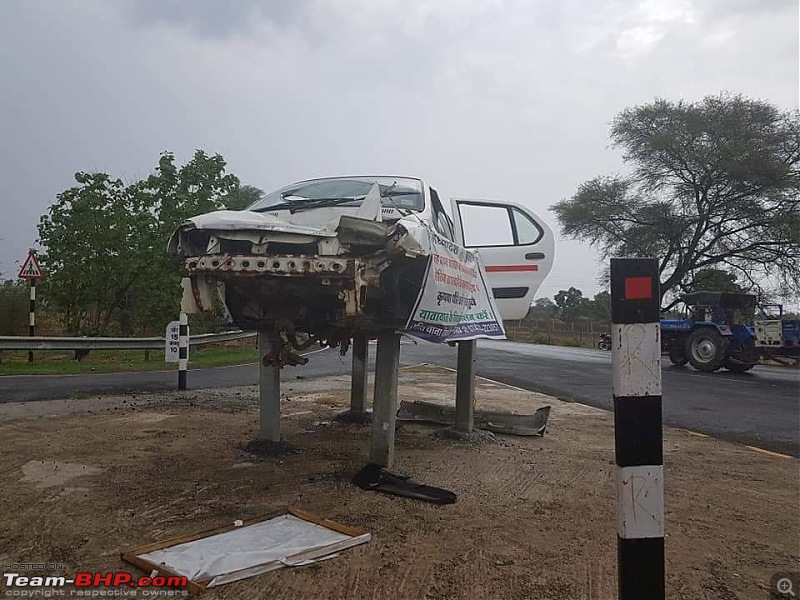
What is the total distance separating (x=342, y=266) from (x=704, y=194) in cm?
3177

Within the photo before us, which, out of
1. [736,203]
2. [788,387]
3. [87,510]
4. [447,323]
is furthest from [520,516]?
[736,203]

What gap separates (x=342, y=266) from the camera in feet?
12.8

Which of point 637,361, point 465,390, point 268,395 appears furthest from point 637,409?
point 465,390

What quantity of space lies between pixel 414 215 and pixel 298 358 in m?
1.35

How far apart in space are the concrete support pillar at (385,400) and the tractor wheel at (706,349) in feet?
48.3

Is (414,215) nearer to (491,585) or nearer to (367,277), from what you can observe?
(367,277)

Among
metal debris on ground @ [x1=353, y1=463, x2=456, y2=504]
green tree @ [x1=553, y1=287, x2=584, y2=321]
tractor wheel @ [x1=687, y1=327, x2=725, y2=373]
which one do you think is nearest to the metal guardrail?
metal debris on ground @ [x1=353, y1=463, x2=456, y2=504]

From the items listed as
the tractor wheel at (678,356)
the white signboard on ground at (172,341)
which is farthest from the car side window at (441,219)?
the tractor wheel at (678,356)

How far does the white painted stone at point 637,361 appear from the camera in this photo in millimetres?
2158

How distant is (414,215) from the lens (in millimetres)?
5027

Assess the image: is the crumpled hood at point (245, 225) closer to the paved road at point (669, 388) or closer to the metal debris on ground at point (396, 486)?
the metal debris on ground at point (396, 486)

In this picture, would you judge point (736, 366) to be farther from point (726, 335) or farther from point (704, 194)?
point (704, 194)

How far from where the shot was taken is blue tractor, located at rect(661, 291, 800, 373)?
16.6m

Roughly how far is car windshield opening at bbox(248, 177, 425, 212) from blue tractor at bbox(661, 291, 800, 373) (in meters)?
14.1
